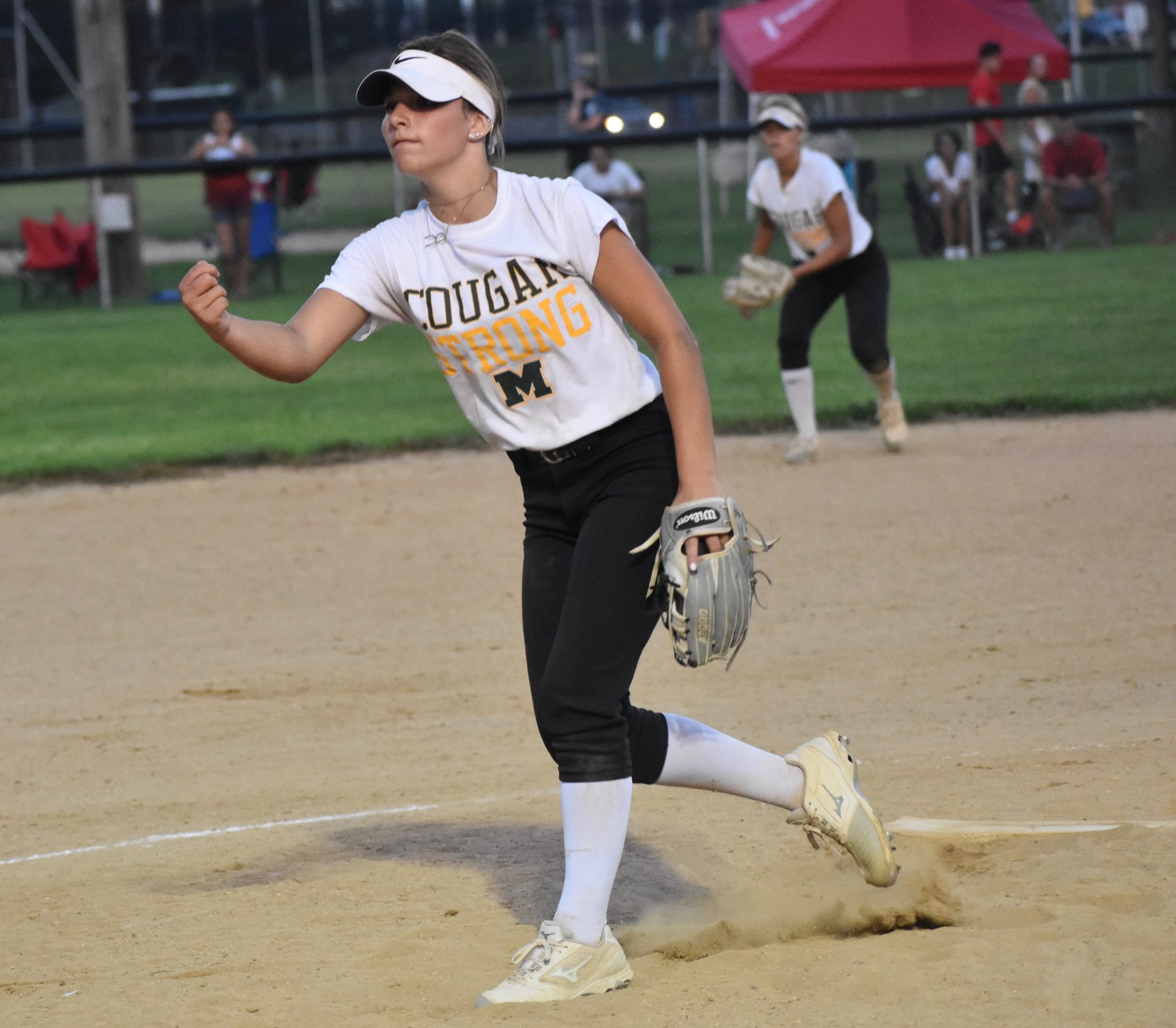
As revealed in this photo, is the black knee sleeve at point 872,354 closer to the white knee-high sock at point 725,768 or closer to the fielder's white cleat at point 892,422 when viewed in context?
the fielder's white cleat at point 892,422

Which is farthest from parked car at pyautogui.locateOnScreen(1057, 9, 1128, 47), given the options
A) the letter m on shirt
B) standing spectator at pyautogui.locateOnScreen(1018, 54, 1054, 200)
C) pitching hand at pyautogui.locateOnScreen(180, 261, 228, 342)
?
pitching hand at pyautogui.locateOnScreen(180, 261, 228, 342)

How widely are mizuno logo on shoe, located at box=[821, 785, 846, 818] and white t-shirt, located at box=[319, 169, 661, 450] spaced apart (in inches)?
38.3

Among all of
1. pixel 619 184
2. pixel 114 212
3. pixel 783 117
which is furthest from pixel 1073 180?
pixel 114 212

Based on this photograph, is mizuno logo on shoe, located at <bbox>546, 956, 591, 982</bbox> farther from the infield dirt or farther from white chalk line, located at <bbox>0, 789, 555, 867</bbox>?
white chalk line, located at <bbox>0, 789, 555, 867</bbox>

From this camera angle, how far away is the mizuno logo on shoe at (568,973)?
Result: 3.23 metres

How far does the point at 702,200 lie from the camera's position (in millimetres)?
17203

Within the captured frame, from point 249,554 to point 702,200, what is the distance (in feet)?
34.0

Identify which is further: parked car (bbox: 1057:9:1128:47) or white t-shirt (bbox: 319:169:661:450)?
parked car (bbox: 1057:9:1128:47)

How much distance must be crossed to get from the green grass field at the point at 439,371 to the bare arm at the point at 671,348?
6969mm

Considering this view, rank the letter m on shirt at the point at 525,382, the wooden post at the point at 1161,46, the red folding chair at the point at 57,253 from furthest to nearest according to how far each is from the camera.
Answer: the wooden post at the point at 1161,46, the red folding chair at the point at 57,253, the letter m on shirt at the point at 525,382

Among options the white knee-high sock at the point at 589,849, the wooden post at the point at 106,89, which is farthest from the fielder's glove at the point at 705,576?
the wooden post at the point at 106,89

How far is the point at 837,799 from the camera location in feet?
12.0

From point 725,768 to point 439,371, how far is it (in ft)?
30.0

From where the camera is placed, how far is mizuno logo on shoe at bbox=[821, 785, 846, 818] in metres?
3.63
